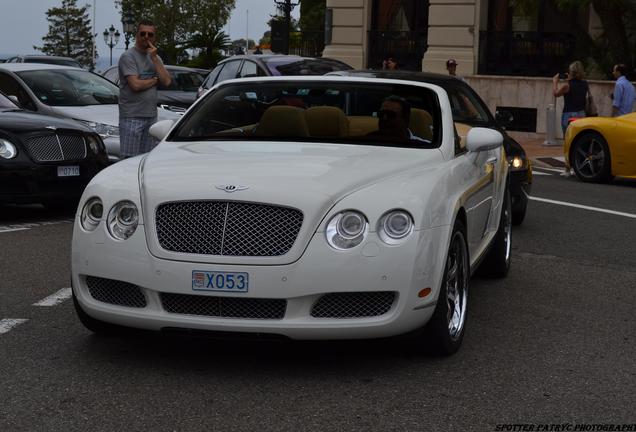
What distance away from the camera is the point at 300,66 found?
19.5m

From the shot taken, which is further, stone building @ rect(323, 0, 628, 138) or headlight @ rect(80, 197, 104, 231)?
stone building @ rect(323, 0, 628, 138)

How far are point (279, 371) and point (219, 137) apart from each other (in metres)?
1.73

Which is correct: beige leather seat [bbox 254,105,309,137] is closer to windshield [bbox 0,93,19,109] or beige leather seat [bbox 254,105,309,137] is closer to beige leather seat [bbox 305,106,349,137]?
beige leather seat [bbox 305,106,349,137]

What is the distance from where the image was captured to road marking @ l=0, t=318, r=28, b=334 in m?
6.70

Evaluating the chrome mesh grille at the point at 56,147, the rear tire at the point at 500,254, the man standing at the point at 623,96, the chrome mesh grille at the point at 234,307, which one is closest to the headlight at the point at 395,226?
the chrome mesh grille at the point at 234,307

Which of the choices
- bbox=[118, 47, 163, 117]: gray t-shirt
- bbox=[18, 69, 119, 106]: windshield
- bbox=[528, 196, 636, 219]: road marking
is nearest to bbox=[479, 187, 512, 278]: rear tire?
bbox=[528, 196, 636, 219]: road marking

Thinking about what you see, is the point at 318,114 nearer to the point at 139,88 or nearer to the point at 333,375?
the point at 333,375

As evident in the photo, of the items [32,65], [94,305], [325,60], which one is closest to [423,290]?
[94,305]

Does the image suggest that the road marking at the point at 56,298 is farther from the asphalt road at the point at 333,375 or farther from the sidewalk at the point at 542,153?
the sidewalk at the point at 542,153

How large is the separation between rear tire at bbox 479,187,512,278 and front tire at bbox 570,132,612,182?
837cm

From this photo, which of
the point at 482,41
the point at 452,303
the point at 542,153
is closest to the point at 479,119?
the point at 452,303

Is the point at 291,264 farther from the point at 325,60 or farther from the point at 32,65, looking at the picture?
the point at 325,60

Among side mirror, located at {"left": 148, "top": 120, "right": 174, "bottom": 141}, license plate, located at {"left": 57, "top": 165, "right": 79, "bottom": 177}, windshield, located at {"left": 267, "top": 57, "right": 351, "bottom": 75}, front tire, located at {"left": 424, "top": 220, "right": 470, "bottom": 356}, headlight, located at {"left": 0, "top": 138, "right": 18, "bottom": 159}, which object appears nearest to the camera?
front tire, located at {"left": 424, "top": 220, "right": 470, "bottom": 356}

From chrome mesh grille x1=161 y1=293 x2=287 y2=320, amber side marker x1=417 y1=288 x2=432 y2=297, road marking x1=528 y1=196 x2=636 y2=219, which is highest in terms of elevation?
amber side marker x1=417 y1=288 x2=432 y2=297
